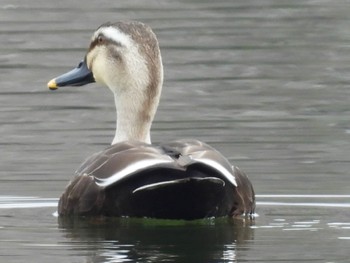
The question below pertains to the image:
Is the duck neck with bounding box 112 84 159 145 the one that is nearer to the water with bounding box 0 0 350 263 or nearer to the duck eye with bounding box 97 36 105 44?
the duck eye with bounding box 97 36 105 44

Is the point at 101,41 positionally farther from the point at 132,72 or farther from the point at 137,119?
the point at 137,119

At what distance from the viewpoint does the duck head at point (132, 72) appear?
13.7 m

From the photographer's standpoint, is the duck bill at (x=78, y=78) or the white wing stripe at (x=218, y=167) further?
the duck bill at (x=78, y=78)

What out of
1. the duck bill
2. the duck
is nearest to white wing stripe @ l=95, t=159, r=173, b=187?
the duck

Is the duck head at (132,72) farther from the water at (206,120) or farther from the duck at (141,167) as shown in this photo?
the water at (206,120)

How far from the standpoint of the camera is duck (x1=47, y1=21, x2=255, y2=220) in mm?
12008

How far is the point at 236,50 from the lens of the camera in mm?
20719

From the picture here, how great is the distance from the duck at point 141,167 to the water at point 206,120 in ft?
0.53

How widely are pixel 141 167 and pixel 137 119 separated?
1.82 m

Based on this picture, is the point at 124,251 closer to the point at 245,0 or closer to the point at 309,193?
the point at 309,193

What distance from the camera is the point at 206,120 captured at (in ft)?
54.6

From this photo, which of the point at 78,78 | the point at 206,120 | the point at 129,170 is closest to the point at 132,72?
the point at 78,78

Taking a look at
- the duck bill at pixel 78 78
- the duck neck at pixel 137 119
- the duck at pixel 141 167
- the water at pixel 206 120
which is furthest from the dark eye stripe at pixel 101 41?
the water at pixel 206 120

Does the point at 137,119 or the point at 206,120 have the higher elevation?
the point at 206,120
